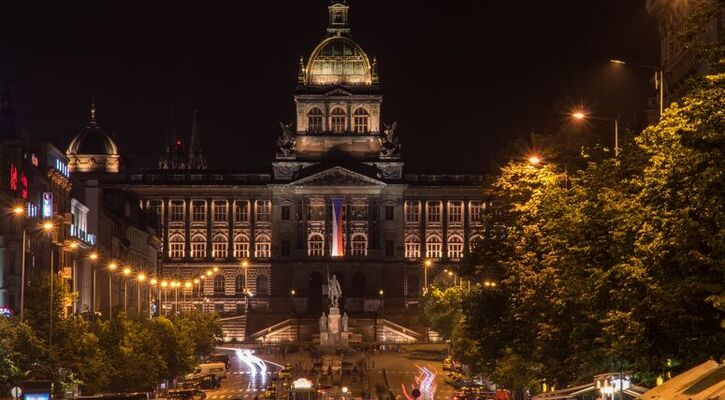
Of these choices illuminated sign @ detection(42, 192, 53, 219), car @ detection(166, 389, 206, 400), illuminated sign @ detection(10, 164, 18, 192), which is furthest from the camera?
illuminated sign @ detection(42, 192, 53, 219)

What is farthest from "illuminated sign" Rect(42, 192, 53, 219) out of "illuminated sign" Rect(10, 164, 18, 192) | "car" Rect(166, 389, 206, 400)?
"car" Rect(166, 389, 206, 400)

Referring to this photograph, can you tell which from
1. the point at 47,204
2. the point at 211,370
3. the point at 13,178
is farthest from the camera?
the point at 211,370

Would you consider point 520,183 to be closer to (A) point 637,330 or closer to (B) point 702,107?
(A) point 637,330

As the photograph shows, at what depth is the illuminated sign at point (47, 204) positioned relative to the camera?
12219cm

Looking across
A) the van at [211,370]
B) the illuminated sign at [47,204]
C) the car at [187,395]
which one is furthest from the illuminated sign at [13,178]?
the van at [211,370]

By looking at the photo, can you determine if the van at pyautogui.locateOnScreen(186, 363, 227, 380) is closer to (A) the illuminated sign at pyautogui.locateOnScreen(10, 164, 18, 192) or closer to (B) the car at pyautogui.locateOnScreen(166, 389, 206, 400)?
(B) the car at pyautogui.locateOnScreen(166, 389, 206, 400)

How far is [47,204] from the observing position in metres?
123

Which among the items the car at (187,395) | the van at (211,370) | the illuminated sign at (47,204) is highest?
the illuminated sign at (47,204)

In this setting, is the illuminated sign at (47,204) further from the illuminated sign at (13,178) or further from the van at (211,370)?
the van at (211,370)

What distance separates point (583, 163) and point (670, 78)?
8739mm

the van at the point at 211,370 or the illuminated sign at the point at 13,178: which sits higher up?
the illuminated sign at the point at 13,178

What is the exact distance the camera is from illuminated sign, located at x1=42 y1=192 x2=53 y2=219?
A: 12219cm

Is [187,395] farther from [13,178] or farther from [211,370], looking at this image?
[211,370]

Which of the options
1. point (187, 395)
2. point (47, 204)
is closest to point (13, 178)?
point (47, 204)
